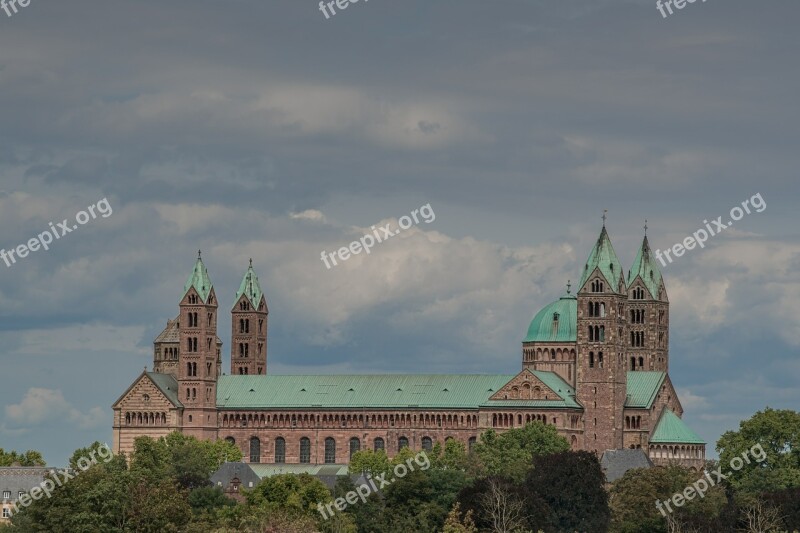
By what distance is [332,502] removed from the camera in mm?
183375

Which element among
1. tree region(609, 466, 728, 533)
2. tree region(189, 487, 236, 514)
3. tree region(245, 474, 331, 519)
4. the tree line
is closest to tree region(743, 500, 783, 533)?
the tree line

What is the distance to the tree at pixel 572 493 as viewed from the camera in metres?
182

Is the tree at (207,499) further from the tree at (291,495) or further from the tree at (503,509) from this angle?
the tree at (503,509)

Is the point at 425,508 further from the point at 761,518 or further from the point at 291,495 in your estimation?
the point at 761,518

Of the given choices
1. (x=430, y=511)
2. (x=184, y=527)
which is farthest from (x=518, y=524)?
(x=184, y=527)

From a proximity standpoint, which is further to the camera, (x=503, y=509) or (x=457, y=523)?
(x=503, y=509)

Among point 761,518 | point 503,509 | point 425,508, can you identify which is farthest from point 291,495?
point 761,518

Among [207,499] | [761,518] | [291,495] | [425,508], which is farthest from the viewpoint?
[207,499]

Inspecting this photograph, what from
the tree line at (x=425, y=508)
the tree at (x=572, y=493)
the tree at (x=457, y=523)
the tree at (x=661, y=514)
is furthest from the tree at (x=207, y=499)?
the tree at (x=661, y=514)

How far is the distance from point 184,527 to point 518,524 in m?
23.4

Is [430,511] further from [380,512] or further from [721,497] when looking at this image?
[721,497]

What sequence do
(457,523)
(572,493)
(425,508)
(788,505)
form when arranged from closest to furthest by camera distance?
(457,523), (425,508), (788,505), (572,493)

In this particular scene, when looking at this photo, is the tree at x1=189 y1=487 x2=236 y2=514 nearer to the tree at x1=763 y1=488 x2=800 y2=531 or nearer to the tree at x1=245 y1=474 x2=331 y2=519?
the tree at x1=245 y1=474 x2=331 y2=519

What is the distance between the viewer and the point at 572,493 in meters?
184
